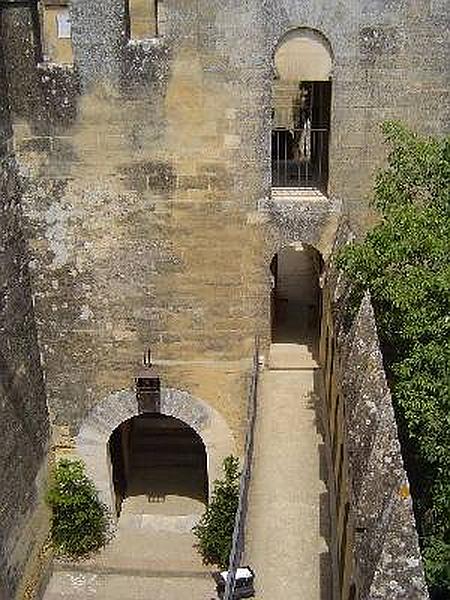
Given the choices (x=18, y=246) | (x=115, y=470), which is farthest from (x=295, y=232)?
(x=115, y=470)

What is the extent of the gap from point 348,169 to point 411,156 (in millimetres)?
1499

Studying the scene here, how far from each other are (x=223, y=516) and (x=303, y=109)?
25.7 ft

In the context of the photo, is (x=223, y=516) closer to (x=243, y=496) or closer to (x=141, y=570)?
(x=141, y=570)

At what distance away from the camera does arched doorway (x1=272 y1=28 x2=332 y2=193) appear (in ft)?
36.6

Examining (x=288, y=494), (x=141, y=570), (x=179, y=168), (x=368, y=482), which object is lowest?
(x=141, y=570)

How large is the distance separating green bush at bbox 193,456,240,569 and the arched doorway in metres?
4.71

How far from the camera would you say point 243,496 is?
28.7 feet

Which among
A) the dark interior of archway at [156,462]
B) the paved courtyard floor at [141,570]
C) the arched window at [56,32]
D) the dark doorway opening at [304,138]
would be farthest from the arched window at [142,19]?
the paved courtyard floor at [141,570]

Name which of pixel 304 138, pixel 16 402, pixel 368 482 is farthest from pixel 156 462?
pixel 368 482

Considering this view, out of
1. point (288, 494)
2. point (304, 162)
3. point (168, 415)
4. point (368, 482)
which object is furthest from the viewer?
point (304, 162)

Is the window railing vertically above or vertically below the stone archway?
above

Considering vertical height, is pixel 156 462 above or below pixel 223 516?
below

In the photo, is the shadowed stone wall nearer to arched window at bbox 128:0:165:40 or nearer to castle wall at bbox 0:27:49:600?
castle wall at bbox 0:27:49:600

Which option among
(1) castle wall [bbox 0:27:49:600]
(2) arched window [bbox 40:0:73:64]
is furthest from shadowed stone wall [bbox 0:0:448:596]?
(1) castle wall [bbox 0:27:49:600]
